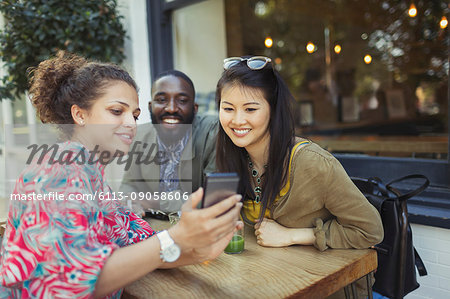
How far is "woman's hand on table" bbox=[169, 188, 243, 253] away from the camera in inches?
35.3

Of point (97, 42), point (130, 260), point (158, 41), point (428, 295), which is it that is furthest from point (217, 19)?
point (130, 260)

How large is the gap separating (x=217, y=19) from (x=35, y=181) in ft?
11.3

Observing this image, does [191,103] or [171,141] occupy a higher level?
[191,103]

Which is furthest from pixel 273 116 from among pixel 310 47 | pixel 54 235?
pixel 310 47

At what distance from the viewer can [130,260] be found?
2.98 feet

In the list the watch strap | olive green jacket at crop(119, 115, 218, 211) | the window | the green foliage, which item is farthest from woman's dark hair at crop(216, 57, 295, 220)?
the window

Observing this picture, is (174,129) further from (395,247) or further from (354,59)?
(354,59)

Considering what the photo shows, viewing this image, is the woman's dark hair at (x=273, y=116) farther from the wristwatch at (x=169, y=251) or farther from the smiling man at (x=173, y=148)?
the smiling man at (x=173, y=148)

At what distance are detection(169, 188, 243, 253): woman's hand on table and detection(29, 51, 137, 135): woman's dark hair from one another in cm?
55

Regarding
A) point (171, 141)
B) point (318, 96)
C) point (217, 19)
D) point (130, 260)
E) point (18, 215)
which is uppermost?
point (217, 19)

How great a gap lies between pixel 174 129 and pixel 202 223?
1557 millimetres

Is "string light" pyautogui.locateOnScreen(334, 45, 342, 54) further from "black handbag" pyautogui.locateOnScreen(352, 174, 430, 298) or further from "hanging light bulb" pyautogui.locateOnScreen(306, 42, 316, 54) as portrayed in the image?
"black handbag" pyautogui.locateOnScreen(352, 174, 430, 298)

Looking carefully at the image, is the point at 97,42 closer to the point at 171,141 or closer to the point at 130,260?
the point at 171,141

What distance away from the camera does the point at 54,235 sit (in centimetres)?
88
